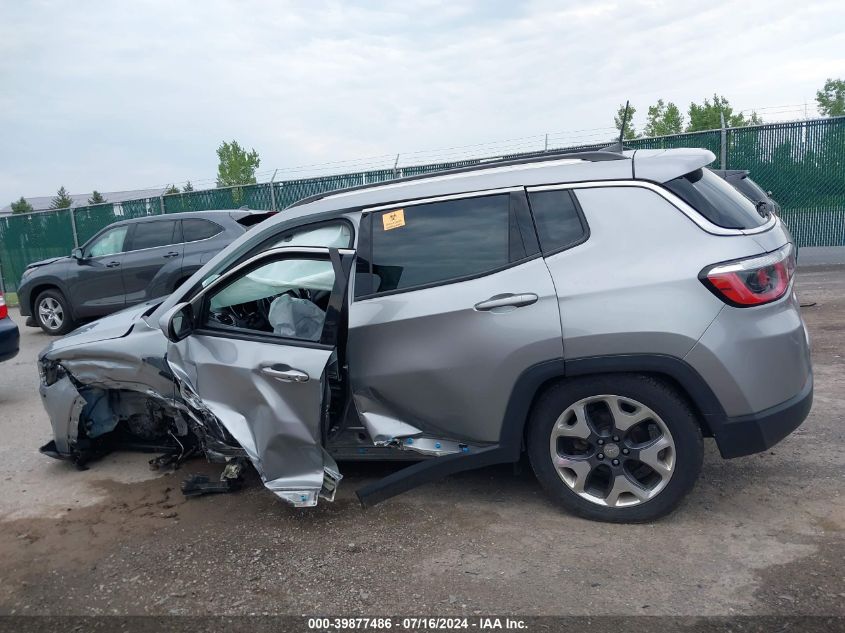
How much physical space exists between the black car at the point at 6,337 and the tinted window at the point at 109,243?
3509 mm

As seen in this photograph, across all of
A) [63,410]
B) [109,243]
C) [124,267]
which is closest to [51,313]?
[109,243]

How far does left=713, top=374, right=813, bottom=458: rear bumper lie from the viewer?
10.9 ft

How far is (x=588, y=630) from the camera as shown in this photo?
278 centimetres

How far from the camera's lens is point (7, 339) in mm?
7195

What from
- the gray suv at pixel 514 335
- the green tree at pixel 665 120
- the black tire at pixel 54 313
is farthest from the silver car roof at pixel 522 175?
the green tree at pixel 665 120

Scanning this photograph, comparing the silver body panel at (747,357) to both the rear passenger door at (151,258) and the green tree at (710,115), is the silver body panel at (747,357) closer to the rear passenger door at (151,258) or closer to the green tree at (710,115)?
the rear passenger door at (151,258)

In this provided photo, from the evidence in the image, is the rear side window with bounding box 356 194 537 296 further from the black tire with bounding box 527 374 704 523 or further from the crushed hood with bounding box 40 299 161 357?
the crushed hood with bounding box 40 299 161 357

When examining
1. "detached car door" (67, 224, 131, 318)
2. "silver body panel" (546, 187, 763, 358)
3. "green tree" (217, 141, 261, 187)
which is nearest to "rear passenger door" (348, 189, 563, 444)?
"silver body panel" (546, 187, 763, 358)

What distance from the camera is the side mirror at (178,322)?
158 inches

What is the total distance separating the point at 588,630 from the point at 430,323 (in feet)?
5.33

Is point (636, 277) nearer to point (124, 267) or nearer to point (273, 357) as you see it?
point (273, 357)

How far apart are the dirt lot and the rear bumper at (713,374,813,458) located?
44 centimetres

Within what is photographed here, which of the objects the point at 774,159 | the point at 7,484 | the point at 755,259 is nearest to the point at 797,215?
the point at 774,159

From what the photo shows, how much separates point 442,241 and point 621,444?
1.40 metres
